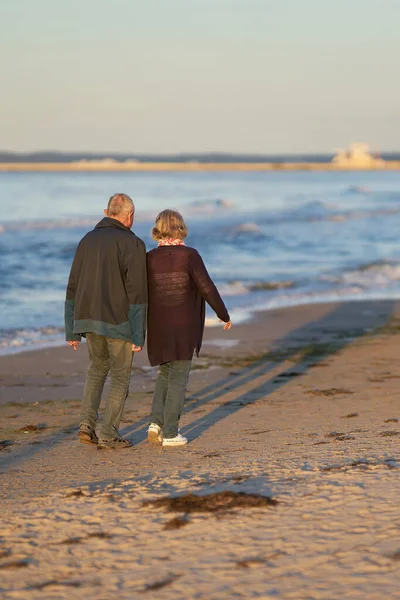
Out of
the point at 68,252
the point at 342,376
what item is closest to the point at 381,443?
the point at 342,376

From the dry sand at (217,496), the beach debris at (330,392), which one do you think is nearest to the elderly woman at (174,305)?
the dry sand at (217,496)

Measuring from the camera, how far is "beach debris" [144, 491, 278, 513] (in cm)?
467

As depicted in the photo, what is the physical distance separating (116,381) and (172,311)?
62 centimetres

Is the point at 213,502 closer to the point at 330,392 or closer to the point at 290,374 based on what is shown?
the point at 330,392

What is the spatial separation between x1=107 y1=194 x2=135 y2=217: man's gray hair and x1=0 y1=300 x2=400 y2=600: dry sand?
5.03ft

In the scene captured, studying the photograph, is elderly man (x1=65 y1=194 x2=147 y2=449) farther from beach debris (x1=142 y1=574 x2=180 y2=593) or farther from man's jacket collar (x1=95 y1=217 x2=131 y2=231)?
beach debris (x1=142 y1=574 x2=180 y2=593)

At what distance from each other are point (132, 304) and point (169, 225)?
551 millimetres

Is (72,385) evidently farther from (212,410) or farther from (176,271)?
(176,271)

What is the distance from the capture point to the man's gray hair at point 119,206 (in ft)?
20.4

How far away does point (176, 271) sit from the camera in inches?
247

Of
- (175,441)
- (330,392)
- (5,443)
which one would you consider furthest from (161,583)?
(330,392)

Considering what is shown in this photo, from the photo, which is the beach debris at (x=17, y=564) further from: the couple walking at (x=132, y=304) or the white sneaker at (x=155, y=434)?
the white sneaker at (x=155, y=434)

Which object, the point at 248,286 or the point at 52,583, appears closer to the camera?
the point at 52,583

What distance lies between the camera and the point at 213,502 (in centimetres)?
476
